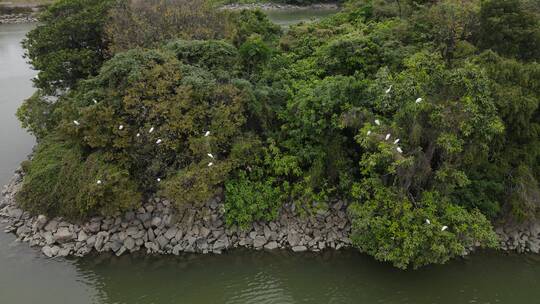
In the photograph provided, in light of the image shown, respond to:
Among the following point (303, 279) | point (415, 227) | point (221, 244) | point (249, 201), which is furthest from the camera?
point (221, 244)

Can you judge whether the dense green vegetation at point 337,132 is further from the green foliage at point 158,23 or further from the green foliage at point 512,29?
the green foliage at point 158,23

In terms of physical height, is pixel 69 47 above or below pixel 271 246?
above

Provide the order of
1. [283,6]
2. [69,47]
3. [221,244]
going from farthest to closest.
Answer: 1. [283,6]
2. [69,47]
3. [221,244]

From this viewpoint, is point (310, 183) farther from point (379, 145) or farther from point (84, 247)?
point (84, 247)

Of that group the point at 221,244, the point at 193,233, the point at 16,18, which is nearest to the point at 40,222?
the point at 193,233

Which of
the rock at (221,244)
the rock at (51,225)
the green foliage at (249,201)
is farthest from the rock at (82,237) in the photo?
the green foliage at (249,201)

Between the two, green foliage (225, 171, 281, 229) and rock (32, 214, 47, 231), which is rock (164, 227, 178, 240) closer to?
green foliage (225, 171, 281, 229)

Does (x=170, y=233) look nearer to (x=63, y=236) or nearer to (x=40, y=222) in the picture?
(x=63, y=236)
